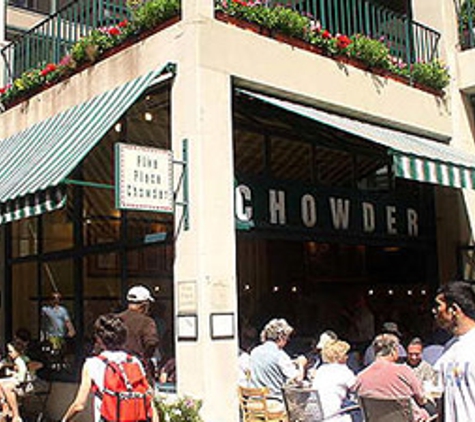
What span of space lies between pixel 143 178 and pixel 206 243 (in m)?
0.90

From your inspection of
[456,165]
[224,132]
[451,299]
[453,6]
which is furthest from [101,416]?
[453,6]

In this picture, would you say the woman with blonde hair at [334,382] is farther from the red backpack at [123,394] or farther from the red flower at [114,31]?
the red flower at [114,31]

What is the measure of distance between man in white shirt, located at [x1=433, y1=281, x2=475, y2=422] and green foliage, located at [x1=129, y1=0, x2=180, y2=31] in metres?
5.23

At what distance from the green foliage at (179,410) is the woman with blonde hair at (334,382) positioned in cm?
113

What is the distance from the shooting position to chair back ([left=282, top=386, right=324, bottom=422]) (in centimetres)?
623

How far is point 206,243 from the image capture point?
7176 millimetres

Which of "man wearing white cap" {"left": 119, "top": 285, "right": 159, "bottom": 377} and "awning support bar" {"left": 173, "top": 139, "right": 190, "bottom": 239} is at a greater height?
"awning support bar" {"left": 173, "top": 139, "right": 190, "bottom": 239}

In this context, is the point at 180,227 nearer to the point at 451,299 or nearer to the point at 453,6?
the point at 451,299

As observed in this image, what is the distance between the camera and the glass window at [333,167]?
9961mm

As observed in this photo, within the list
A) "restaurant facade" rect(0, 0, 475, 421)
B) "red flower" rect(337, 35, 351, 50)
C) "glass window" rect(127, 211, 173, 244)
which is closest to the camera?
"restaurant facade" rect(0, 0, 475, 421)

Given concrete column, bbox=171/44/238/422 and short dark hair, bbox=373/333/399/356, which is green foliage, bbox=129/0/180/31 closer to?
concrete column, bbox=171/44/238/422

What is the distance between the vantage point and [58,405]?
953 cm

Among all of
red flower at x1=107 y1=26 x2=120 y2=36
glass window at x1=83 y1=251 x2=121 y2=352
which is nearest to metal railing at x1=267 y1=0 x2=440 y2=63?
red flower at x1=107 y1=26 x2=120 y2=36

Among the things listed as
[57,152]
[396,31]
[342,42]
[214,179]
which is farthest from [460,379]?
[396,31]
